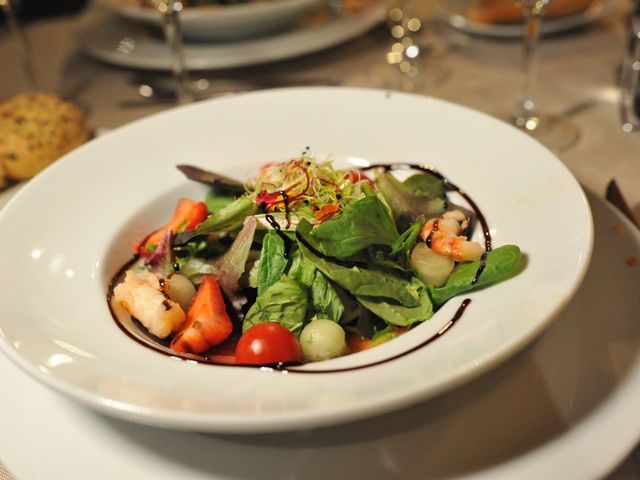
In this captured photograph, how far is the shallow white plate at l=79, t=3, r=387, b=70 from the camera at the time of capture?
2543 mm

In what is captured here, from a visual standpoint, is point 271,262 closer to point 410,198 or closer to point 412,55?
point 410,198

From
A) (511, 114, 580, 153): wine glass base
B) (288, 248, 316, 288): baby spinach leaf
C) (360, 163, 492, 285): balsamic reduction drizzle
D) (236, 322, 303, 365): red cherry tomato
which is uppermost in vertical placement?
(360, 163, 492, 285): balsamic reduction drizzle

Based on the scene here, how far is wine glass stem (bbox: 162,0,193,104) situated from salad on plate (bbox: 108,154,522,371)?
33.0 inches

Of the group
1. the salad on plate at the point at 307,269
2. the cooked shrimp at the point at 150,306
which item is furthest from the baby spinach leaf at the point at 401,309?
the cooked shrimp at the point at 150,306

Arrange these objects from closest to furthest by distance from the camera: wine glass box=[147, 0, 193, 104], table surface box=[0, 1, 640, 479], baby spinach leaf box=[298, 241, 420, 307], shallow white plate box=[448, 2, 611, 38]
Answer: baby spinach leaf box=[298, 241, 420, 307] < wine glass box=[147, 0, 193, 104] < table surface box=[0, 1, 640, 479] < shallow white plate box=[448, 2, 611, 38]

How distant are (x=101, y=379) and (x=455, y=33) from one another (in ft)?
7.57

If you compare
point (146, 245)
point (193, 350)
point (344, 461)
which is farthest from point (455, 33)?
point (344, 461)

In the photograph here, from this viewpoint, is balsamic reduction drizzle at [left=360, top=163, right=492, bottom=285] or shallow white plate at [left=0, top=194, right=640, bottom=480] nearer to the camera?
shallow white plate at [left=0, top=194, right=640, bottom=480]

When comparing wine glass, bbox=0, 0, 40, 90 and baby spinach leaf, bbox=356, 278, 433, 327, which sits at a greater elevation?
wine glass, bbox=0, 0, 40, 90

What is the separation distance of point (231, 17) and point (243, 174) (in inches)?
38.6

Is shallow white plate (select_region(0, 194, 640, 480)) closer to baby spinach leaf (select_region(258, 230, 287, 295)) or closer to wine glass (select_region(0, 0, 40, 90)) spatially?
baby spinach leaf (select_region(258, 230, 287, 295))

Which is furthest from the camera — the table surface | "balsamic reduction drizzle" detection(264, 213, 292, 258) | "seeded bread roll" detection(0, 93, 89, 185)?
the table surface

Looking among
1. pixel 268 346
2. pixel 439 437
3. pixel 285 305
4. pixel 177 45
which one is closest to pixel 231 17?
pixel 177 45

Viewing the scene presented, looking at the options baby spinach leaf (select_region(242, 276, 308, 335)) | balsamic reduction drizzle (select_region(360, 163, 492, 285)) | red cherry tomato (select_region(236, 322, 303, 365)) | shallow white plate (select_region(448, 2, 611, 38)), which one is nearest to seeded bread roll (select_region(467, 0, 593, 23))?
shallow white plate (select_region(448, 2, 611, 38))
